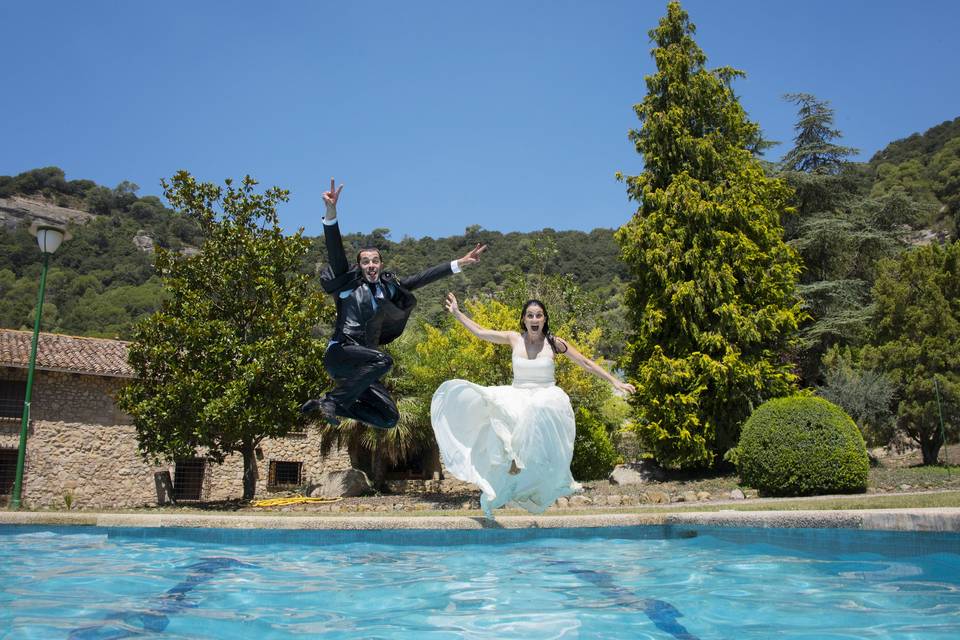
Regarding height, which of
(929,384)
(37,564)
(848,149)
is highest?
(848,149)

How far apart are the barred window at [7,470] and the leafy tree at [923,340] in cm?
2974

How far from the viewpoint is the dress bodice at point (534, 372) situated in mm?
8070

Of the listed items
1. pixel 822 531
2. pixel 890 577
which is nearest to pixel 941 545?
pixel 890 577

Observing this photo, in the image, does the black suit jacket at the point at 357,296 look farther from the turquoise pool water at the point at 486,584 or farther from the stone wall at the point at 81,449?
the stone wall at the point at 81,449

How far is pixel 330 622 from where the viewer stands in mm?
4648

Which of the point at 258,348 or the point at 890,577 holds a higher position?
the point at 258,348

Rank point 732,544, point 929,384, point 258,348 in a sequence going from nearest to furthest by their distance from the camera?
point 732,544 < point 258,348 < point 929,384

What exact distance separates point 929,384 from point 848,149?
15.9 metres

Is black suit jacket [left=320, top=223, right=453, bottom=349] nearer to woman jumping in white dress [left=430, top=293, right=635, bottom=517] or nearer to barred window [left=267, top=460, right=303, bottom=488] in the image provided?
woman jumping in white dress [left=430, top=293, right=635, bottom=517]

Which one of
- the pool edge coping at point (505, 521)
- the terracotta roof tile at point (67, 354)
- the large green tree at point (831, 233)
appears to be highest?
the large green tree at point (831, 233)

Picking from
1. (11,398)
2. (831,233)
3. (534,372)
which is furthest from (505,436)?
(831,233)

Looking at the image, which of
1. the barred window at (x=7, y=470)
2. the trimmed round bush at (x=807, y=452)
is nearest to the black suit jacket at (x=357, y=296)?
the trimmed round bush at (x=807, y=452)

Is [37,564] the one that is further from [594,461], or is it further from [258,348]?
[594,461]

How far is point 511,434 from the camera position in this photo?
7.70 metres
